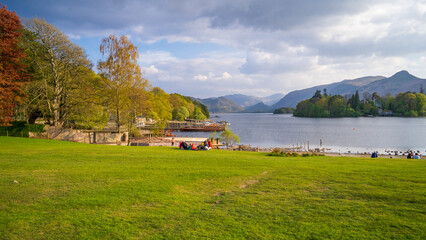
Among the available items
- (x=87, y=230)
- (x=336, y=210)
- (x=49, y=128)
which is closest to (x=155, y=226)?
(x=87, y=230)

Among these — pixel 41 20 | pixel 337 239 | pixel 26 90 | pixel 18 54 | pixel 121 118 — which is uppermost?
pixel 41 20

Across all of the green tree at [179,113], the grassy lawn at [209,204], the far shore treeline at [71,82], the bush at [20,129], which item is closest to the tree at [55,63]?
the far shore treeline at [71,82]

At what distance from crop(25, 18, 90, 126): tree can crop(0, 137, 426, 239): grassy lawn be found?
2500cm

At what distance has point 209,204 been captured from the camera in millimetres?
6969

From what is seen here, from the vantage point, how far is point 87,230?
5.23 metres

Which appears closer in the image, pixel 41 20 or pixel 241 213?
pixel 241 213

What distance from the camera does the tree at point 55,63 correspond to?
100.0ft

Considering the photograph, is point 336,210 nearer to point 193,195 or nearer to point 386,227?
point 386,227

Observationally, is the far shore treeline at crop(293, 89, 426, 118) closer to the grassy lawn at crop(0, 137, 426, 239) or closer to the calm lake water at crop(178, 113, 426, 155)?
the calm lake water at crop(178, 113, 426, 155)

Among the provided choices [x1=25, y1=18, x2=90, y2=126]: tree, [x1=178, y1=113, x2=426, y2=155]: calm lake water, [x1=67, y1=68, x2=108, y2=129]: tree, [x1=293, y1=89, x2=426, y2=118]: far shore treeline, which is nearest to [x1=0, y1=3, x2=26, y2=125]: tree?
[x1=25, y1=18, x2=90, y2=126]: tree

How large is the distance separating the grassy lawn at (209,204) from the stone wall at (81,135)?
2482 cm

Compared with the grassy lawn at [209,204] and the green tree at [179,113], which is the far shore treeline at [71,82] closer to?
the grassy lawn at [209,204]

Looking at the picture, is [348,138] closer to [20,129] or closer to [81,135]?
[81,135]

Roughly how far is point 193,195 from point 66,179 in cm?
512
